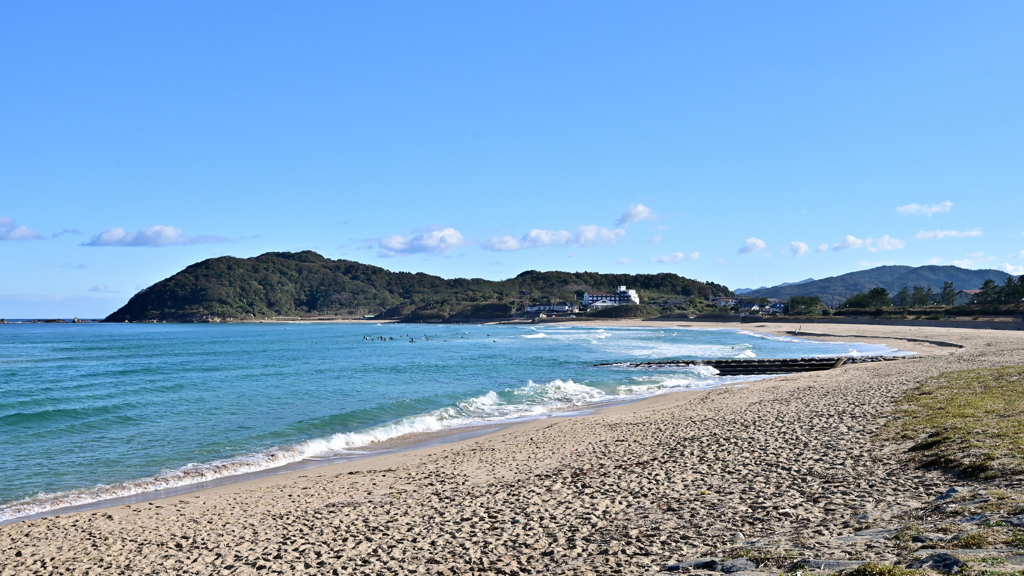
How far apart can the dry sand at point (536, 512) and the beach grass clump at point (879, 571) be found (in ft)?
1.12

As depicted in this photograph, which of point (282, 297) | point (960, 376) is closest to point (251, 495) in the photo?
point (960, 376)

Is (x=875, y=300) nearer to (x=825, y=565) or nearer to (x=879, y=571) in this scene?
(x=825, y=565)

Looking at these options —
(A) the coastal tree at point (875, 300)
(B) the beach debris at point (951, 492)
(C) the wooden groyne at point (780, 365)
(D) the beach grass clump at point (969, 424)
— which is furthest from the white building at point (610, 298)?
(B) the beach debris at point (951, 492)

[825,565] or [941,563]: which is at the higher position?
[941,563]

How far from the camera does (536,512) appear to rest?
7297 millimetres

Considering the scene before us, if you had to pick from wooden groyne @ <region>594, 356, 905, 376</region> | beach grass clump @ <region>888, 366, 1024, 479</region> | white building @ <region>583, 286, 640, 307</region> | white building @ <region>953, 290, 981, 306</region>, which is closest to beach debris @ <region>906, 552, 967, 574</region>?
beach grass clump @ <region>888, 366, 1024, 479</region>

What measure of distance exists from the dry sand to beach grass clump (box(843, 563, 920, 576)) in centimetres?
34

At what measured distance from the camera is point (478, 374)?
103 feet

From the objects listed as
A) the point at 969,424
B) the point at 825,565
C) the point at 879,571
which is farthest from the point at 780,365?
the point at 879,571

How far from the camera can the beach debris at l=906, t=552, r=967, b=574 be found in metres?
3.92

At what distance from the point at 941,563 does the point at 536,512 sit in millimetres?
4291

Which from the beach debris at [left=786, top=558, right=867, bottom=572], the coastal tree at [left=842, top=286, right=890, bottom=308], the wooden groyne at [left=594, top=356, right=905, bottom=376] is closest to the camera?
the beach debris at [left=786, top=558, right=867, bottom=572]

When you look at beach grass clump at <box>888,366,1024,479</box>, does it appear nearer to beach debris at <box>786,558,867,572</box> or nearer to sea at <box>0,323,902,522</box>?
beach debris at <box>786,558,867,572</box>

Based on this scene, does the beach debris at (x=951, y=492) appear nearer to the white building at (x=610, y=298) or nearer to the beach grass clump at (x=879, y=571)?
the beach grass clump at (x=879, y=571)
